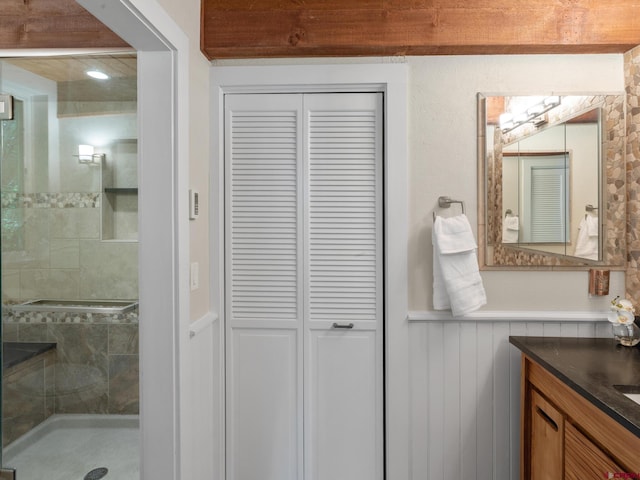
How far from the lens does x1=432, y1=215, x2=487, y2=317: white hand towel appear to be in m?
1.73

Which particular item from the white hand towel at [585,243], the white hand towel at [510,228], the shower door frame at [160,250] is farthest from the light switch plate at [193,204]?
the white hand towel at [585,243]

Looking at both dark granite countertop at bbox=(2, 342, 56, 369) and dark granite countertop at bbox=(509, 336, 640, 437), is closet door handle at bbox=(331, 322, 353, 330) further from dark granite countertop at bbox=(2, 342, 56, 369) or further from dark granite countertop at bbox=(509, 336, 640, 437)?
dark granite countertop at bbox=(2, 342, 56, 369)

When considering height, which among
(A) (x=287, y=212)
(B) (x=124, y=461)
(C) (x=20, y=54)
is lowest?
(B) (x=124, y=461)

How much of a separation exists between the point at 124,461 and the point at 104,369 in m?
0.51

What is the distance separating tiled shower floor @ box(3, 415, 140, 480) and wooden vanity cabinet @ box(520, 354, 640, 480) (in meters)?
1.97

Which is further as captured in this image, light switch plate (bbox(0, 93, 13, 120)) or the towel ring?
light switch plate (bbox(0, 93, 13, 120))

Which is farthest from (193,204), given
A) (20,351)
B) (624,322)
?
(624,322)

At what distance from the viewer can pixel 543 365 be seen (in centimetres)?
148

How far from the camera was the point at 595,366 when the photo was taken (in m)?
1.43

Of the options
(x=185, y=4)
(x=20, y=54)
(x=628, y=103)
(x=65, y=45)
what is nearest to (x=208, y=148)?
(x=185, y=4)

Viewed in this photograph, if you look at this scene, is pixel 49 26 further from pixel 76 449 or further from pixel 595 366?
pixel 595 366

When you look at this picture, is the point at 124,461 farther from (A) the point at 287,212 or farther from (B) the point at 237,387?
(A) the point at 287,212

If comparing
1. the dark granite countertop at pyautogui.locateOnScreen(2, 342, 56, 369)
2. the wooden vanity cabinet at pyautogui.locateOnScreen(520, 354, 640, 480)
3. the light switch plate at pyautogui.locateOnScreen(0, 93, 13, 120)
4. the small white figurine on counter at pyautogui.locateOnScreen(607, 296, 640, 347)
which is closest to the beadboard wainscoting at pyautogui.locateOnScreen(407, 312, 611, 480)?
the wooden vanity cabinet at pyautogui.locateOnScreen(520, 354, 640, 480)

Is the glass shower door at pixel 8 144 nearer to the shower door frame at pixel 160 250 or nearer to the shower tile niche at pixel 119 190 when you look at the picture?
the shower tile niche at pixel 119 190
